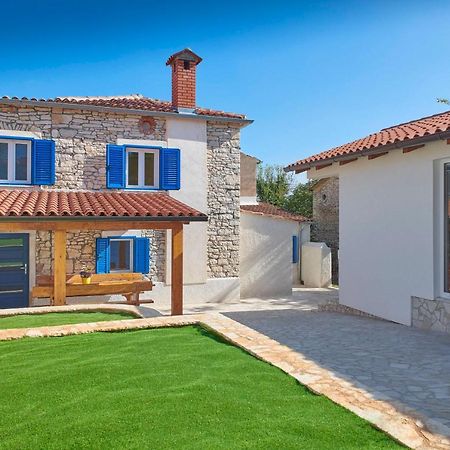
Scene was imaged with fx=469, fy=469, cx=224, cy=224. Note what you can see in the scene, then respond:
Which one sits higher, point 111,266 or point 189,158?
point 189,158

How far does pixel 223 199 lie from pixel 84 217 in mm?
6987

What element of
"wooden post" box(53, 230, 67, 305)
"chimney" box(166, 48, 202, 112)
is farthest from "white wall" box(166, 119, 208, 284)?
"wooden post" box(53, 230, 67, 305)

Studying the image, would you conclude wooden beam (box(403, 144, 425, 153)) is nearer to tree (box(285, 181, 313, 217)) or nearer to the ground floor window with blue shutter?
the ground floor window with blue shutter

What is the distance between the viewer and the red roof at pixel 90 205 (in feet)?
39.9

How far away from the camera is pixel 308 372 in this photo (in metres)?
6.07

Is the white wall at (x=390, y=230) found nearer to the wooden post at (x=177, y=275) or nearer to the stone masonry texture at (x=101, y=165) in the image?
the wooden post at (x=177, y=275)

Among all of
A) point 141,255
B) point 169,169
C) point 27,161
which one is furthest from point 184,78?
point 141,255

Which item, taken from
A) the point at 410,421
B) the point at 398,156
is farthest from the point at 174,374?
the point at 398,156

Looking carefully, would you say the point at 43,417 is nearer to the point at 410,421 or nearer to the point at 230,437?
the point at 230,437

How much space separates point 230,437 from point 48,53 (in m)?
17.7

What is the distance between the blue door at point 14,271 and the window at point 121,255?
280 centimetres

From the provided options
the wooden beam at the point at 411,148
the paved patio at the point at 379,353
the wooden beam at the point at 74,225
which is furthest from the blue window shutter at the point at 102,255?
the wooden beam at the point at 411,148

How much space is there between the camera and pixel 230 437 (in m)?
4.22

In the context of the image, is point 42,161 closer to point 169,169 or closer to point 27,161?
point 27,161
